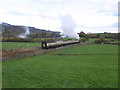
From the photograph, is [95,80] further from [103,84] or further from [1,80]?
[1,80]

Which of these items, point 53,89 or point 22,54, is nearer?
point 53,89

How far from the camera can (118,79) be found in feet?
42.2

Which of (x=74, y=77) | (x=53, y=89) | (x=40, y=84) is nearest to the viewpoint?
(x=53, y=89)

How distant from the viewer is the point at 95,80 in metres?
12.6

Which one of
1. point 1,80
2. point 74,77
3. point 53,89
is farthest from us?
point 74,77

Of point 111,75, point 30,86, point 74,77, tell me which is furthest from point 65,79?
point 111,75

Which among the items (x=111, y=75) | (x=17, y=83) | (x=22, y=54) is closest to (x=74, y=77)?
(x=111, y=75)

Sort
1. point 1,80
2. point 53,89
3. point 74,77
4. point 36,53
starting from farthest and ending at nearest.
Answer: point 36,53 < point 74,77 < point 1,80 < point 53,89

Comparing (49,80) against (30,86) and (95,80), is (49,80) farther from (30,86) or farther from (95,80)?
(95,80)

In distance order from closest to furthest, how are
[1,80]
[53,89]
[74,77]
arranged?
[53,89], [1,80], [74,77]

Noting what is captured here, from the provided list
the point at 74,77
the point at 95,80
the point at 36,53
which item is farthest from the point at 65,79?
the point at 36,53

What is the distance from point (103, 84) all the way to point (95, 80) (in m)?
1.01

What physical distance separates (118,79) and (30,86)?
5.67 m

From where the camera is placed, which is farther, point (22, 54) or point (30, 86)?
point (22, 54)
